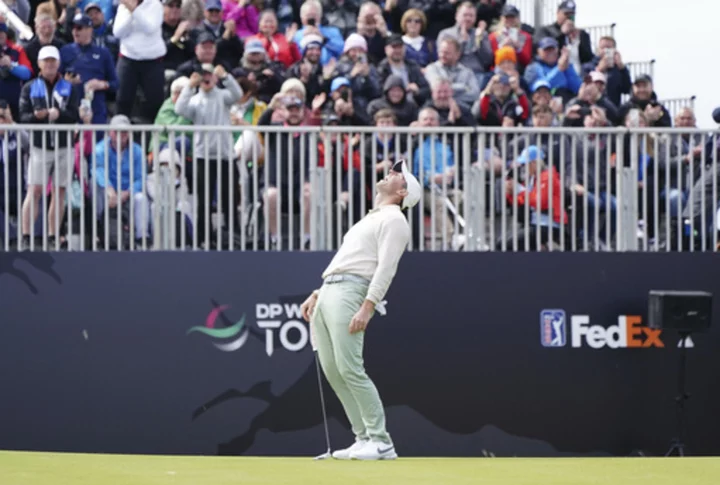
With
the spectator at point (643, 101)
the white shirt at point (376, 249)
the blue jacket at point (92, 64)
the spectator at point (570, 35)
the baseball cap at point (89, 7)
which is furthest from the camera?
the spectator at point (570, 35)

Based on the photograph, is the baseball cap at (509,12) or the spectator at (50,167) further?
the baseball cap at (509,12)

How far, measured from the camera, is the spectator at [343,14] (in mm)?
19109

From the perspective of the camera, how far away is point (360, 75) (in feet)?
53.9

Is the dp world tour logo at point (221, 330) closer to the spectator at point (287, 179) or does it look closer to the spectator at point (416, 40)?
the spectator at point (287, 179)

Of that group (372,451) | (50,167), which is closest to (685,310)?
(372,451)

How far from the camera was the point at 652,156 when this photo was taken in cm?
1405

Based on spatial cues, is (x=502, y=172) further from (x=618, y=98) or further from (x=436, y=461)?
(x=618, y=98)

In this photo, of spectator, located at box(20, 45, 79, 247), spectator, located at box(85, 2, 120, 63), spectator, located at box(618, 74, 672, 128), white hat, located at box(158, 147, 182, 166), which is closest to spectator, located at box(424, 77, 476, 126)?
white hat, located at box(158, 147, 182, 166)

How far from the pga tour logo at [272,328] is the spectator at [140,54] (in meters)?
3.39

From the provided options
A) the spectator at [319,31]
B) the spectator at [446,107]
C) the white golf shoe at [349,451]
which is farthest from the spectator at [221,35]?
the white golf shoe at [349,451]

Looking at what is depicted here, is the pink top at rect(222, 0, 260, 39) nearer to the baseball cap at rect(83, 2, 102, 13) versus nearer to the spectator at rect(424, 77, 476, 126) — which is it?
the baseball cap at rect(83, 2, 102, 13)

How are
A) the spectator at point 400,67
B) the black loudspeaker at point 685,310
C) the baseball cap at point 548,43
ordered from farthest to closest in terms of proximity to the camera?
the baseball cap at point 548,43 → the spectator at point 400,67 → the black loudspeaker at point 685,310

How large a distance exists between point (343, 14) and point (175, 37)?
273 centimetres

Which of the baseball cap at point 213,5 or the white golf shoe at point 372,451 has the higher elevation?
the baseball cap at point 213,5
